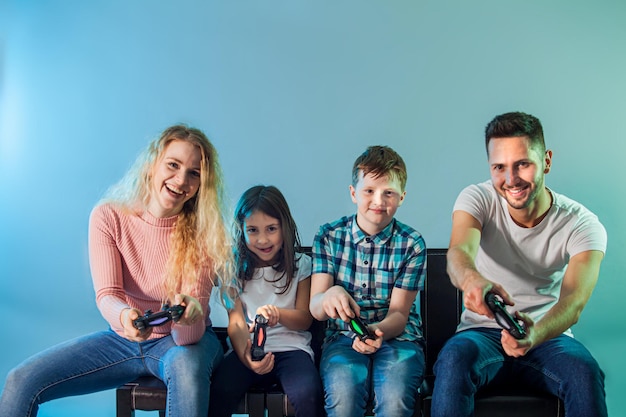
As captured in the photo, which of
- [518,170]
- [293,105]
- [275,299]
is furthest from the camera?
[293,105]

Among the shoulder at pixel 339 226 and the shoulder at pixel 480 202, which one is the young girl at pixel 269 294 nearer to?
the shoulder at pixel 339 226

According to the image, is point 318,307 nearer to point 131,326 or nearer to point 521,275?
point 131,326

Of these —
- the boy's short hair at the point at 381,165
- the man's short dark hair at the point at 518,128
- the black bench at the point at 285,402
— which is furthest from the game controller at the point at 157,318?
the man's short dark hair at the point at 518,128

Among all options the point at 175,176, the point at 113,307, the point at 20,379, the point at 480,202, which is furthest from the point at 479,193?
the point at 20,379

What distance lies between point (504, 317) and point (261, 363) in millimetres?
761

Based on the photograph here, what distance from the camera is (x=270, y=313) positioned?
2.23 m

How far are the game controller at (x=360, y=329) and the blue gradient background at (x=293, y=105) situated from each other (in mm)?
882

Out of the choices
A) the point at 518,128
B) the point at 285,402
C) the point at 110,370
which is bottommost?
the point at 285,402

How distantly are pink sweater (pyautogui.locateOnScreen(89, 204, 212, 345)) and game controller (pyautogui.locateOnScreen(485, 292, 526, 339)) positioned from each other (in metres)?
0.89

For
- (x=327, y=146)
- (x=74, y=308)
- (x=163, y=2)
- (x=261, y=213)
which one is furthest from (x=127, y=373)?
(x=163, y=2)

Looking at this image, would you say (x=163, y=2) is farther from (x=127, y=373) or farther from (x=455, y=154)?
(x=127, y=373)

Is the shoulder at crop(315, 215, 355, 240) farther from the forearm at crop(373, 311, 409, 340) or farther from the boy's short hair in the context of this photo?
the forearm at crop(373, 311, 409, 340)

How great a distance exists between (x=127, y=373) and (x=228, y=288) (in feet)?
1.38

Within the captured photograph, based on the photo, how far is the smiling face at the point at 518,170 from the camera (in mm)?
2264
